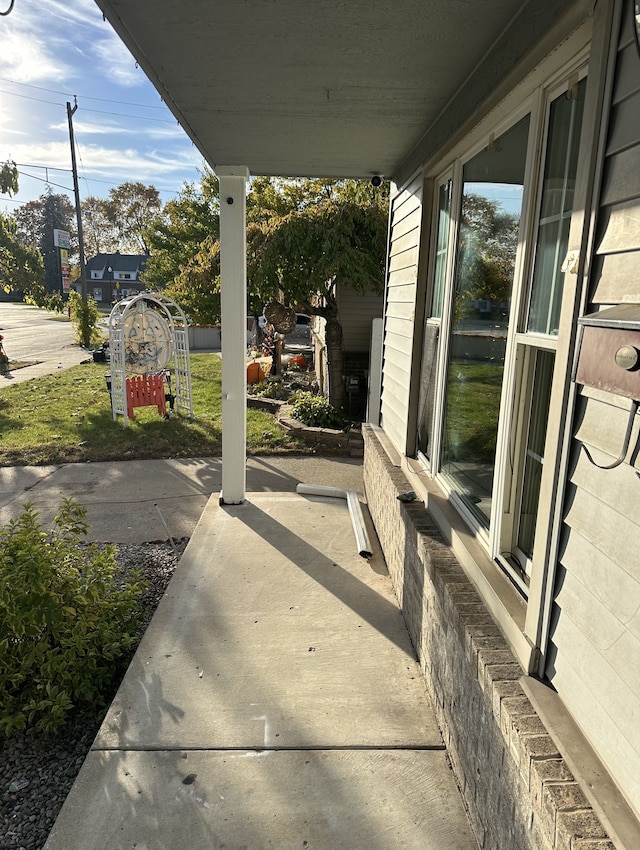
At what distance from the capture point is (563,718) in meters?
1.54

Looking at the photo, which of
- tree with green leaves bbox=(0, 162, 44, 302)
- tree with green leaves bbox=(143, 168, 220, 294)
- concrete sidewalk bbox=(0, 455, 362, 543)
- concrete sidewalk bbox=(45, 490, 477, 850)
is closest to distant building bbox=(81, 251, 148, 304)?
tree with green leaves bbox=(143, 168, 220, 294)

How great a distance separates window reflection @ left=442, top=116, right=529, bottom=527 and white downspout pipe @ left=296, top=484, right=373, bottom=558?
1014 mm

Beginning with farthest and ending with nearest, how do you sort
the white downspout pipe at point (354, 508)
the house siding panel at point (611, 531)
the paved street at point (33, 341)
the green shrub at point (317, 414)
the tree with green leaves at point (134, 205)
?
the tree with green leaves at point (134, 205) → the paved street at point (33, 341) → the green shrub at point (317, 414) → the white downspout pipe at point (354, 508) → the house siding panel at point (611, 531)

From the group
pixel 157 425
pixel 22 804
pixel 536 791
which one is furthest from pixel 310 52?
pixel 157 425

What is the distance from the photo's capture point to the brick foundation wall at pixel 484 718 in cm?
133

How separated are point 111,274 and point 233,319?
6606 cm

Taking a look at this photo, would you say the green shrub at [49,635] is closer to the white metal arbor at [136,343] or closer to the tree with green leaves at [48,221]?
the white metal arbor at [136,343]

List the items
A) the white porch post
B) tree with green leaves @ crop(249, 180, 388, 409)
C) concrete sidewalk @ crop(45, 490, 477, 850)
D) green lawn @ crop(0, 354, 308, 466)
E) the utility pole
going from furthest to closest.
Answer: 1. the utility pole
2. tree with green leaves @ crop(249, 180, 388, 409)
3. green lawn @ crop(0, 354, 308, 466)
4. the white porch post
5. concrete sidewalk @ crop(45, 490, 477, 850)

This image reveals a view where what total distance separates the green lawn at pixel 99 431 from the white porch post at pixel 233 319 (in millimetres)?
2628

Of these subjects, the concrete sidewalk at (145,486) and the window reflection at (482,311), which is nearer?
the window reflection at (482,311)

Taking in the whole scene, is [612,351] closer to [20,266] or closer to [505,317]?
[505,317]

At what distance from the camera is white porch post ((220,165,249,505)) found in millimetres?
4445

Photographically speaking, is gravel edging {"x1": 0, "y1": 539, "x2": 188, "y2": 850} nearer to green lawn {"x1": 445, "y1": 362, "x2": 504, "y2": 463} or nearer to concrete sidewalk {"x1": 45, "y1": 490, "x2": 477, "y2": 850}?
concrete sidewalk {"x1": 45, "y1": 490, "x2": 477, "y2": 850}

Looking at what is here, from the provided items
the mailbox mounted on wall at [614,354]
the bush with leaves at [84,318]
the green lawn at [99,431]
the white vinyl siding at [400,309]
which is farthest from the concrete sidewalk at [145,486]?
the bush with leaves at [84,318]
